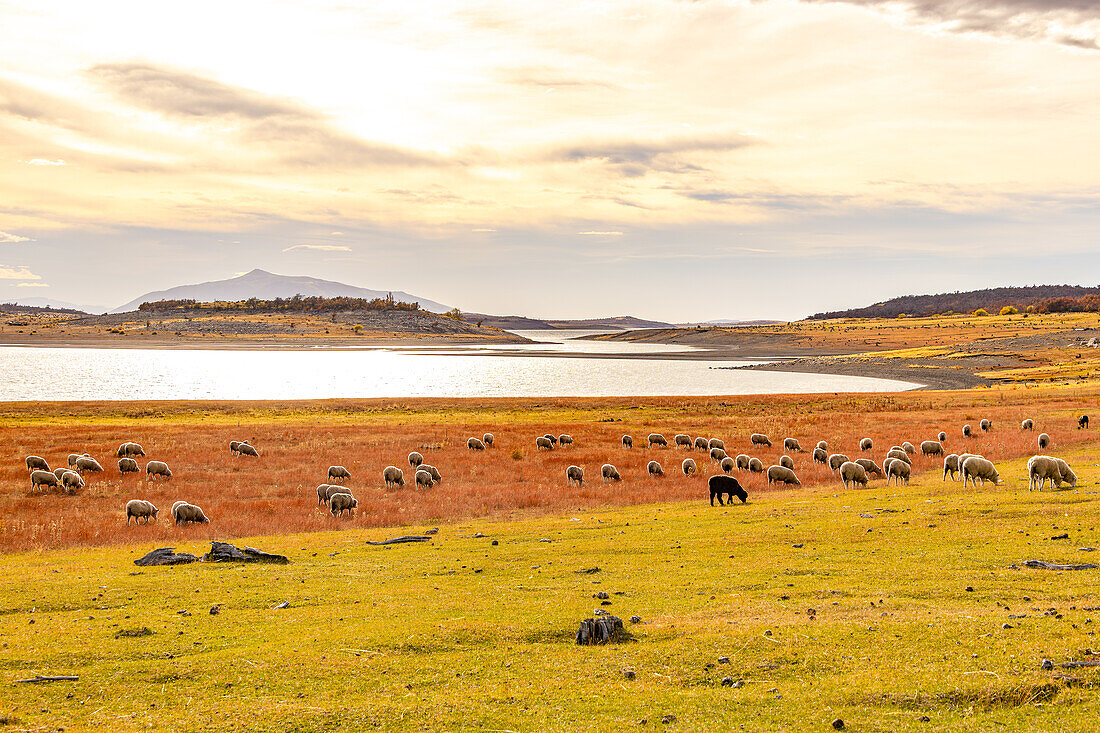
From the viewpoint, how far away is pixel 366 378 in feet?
415

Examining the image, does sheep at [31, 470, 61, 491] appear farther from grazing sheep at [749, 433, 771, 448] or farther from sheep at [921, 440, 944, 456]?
sheep at [921, 440, 944, 456]

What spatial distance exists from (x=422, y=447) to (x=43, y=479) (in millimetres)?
20249

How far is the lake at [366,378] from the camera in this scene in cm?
9756

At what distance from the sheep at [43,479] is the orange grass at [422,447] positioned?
0.78 m

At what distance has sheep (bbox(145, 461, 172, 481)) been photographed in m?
34.3

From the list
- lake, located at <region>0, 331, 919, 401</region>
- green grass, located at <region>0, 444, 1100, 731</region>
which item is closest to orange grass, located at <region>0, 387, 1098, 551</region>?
green grass, located at <region>0, 444, 1100, 731</region>

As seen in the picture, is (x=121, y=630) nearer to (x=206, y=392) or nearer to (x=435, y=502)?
(x=435, y=502)

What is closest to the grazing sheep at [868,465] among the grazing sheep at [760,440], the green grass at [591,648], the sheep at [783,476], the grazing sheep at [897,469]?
the grazing sheep at [897,469]

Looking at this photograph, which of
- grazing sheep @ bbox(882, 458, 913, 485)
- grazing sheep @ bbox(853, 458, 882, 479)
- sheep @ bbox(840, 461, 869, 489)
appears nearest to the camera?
grazing sheep @ bbox(882, 458, 913, 485)

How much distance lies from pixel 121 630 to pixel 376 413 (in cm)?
5837

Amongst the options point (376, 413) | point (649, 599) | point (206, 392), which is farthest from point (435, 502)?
point (206, 392)

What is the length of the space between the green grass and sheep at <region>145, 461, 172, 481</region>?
15743 mm

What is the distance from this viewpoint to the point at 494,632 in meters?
11.2

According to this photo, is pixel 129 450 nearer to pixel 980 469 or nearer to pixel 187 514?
pixel 187 514
